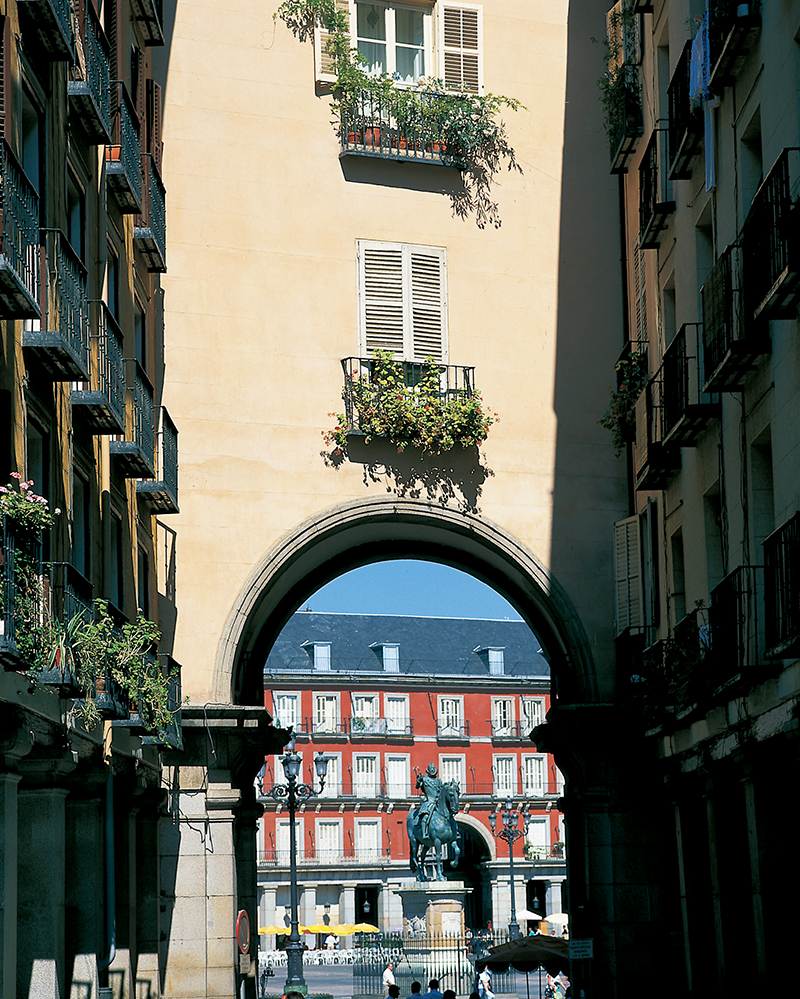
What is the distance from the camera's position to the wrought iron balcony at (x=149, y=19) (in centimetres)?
2186

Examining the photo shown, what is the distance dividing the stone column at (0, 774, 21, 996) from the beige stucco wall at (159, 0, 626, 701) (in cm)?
1109

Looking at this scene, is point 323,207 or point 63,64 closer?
point 63,64

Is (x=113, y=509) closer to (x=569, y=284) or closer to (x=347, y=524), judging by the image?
(x=347, y=524)

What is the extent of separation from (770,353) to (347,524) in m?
10.7

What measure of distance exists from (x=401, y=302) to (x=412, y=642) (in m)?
60.2

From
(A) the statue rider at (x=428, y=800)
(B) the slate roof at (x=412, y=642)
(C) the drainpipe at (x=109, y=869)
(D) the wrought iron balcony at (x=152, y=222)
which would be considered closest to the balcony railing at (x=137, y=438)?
(D) the wrought iron balcony at (x=152, y=222)

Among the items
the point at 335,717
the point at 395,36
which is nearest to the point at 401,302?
the point at 395,36

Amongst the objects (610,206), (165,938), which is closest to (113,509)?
(165,938)

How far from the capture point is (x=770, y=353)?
15.4m

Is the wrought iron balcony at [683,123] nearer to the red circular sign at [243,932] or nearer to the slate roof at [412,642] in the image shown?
the red circular sign at [243,932]

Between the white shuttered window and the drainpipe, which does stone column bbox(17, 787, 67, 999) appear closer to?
the drainpipe

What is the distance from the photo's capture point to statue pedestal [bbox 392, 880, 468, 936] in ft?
101

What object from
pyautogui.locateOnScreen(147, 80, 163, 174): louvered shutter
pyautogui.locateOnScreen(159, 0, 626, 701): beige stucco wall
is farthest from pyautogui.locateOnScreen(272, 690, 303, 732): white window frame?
pyautogui.locateOnScreen(147, 80, 163, 174): louvered shutter

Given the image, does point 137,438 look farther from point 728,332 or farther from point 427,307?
point 728,332
